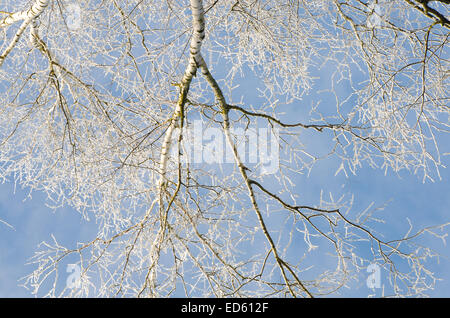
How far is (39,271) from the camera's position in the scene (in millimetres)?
3979

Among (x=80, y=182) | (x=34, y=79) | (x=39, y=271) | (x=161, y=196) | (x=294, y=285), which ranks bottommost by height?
(x=294, y=285)

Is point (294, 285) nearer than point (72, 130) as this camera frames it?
Yes

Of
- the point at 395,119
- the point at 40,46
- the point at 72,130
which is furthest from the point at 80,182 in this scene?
the point at 395,119

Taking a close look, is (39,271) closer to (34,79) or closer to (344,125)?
(34,79)

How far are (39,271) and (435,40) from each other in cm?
436
